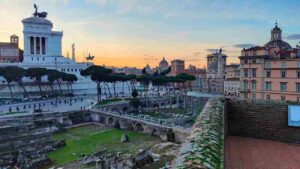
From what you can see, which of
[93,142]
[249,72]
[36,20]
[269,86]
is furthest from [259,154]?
[36,20]

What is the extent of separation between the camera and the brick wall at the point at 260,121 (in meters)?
8.38

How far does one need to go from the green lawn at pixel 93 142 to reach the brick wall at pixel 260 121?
18.5 m

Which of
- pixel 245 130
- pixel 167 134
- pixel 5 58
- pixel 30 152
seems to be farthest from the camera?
pixel 5 58

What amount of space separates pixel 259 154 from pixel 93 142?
25.0 meters

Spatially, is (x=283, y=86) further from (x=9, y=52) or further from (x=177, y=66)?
(x=177, y=66)

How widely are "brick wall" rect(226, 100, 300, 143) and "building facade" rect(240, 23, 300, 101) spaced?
2184 centimetres

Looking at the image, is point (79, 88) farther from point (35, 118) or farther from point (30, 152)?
point (30, 152)

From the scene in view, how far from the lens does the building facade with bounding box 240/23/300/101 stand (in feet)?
98.7

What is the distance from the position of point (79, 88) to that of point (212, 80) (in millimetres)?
52507

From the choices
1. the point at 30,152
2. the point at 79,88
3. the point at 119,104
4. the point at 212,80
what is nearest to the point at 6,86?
the point at 79,88

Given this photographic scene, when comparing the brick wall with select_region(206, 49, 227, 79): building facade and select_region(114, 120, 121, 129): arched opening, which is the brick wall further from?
select_region(206, 49, 227, 79): building facade

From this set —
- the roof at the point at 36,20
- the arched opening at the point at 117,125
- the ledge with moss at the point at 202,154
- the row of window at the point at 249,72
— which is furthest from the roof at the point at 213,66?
the ledge with moss at the point at 202,154

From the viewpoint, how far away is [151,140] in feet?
100

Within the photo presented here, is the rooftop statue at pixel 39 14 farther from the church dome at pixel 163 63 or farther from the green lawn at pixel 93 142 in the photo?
the church dome at pixel 163 63
